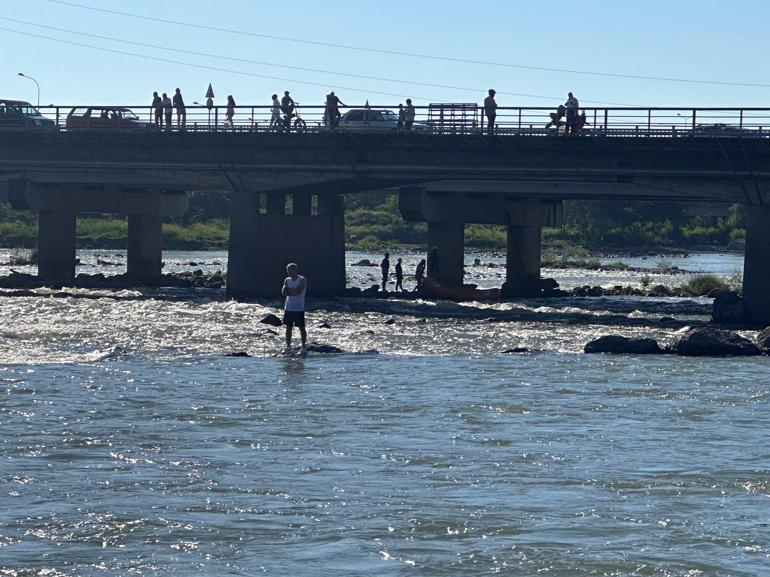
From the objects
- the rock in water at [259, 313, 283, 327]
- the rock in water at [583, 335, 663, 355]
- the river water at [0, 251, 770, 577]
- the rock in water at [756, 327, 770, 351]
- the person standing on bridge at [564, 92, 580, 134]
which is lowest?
the river water at [0, 251, 770, 577]

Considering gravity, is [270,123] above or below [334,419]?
above

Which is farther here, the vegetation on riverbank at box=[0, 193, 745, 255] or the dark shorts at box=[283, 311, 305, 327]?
the vegetation on riverbank at box=[0, 193, 745, 255]

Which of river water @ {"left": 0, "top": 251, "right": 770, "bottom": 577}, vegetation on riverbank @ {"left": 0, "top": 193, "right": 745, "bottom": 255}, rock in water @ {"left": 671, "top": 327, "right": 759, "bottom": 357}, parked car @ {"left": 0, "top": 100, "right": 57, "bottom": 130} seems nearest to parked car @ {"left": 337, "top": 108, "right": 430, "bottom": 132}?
parked car @ {"left": 0, "top": 100, "right": 57, "bottom": 130}

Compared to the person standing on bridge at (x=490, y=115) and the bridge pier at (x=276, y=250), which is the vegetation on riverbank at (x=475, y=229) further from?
the person standing on bridge at (x=490, y=115)

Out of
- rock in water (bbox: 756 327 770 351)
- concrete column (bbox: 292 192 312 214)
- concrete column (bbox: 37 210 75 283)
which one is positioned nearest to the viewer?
rock in water (bbox: 756 327 770 351)

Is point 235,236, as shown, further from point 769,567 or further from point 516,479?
point 769,567

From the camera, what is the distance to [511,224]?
6047cm

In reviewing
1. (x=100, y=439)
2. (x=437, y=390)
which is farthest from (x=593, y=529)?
(x=437, y=390)

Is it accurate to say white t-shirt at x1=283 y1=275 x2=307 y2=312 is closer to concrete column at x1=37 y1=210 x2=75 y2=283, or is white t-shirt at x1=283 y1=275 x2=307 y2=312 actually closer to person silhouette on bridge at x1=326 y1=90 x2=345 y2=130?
person silhouette on bridge at x1=326 y1=90 x2=345 y2=130

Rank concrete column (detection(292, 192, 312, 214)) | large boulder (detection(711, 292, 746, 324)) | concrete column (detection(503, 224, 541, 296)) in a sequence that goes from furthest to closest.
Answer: concrete column (detection(503, 224, 541, 296)) → concrete column (detection(292, 192, 312, 214)) → large boulder (detection(711, 292, 746, 324))

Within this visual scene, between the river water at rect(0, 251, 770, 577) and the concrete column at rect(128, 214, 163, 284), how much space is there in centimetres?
2973

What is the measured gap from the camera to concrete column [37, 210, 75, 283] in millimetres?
60406

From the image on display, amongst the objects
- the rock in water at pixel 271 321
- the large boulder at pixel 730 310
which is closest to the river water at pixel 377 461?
the rock in water at pixel 271 321

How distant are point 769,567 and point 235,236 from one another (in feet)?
131
